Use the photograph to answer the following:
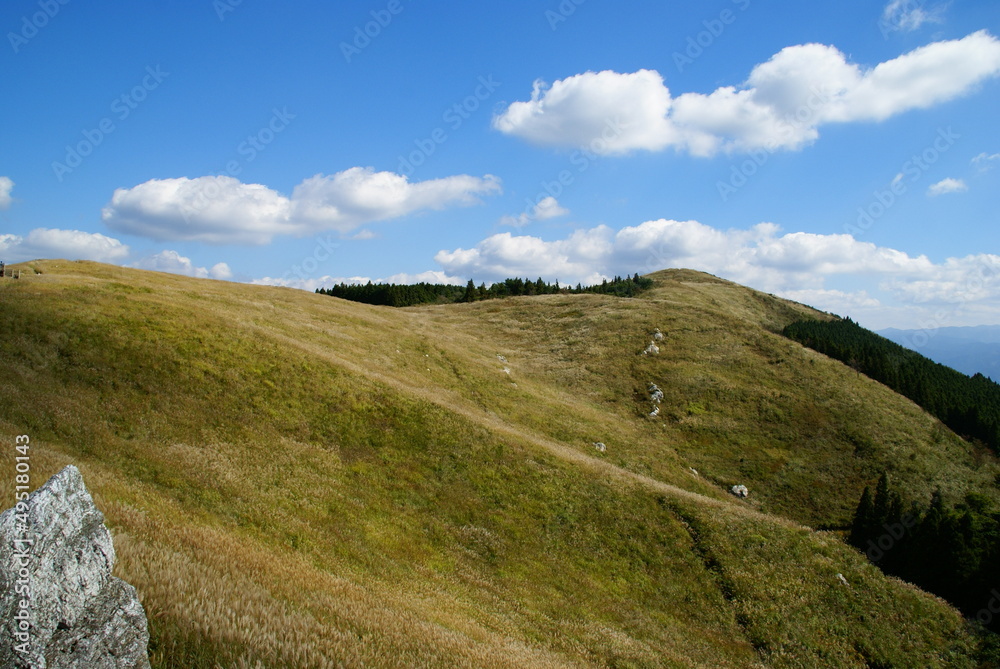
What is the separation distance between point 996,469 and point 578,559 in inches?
2636

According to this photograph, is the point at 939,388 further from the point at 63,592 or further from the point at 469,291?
the point at 63,592

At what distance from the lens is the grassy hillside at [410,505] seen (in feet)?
35.5

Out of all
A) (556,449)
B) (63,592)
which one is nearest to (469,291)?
(556,449)

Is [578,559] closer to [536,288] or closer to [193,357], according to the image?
[193,357]

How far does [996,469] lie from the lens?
60.0 metres

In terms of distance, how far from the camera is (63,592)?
6.64 m

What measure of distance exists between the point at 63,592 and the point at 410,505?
64.9ft

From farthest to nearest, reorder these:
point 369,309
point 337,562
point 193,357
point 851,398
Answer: point 369,309, point 851,398, point 193,357, point 337,562

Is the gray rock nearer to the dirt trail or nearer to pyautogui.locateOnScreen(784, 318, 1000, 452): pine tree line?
the dirt trail

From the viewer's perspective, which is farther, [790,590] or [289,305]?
[289,305]

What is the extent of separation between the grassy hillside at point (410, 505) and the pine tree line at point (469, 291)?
81013mm

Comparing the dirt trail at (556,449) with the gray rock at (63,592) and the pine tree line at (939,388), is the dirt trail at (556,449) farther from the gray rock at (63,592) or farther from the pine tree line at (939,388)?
the pine tree line at (939,388)

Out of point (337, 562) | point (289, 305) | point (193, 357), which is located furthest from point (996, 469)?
point (289, 305)

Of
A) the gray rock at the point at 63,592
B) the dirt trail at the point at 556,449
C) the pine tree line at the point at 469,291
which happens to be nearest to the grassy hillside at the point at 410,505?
the dirt trail at the point at 556,449
